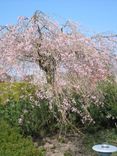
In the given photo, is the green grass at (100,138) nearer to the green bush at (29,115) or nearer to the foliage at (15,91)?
the green bush at (29,115)

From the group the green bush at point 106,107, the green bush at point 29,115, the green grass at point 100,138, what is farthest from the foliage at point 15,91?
the green grass at point 100,138

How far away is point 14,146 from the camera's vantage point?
5652mm

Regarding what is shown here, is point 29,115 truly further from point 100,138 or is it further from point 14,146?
point 14,146

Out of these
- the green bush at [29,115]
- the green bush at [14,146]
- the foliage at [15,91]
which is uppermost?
the foliage at [15,91]

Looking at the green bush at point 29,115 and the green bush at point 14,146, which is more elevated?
the green bush at point 29,115

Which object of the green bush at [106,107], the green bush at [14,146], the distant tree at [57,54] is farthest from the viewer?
the green bush at [106,107]

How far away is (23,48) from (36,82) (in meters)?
0.63

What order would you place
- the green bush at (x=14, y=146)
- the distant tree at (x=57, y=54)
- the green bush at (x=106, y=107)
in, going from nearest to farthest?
the green bush at (x=14, y=146), the distant tree at (x=57, y=54), the green bush at (x=106, y=107)

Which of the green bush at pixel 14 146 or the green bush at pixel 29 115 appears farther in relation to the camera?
the green bush at pixel 29 115

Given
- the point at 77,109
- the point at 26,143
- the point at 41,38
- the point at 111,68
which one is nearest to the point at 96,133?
the point at 77,109

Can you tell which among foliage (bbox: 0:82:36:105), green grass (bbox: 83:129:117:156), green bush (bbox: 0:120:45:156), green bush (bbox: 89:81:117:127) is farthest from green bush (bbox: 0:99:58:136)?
green bush (bbox: 0:120:45:156)

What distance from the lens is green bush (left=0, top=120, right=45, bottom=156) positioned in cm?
551

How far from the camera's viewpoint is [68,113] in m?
7.94

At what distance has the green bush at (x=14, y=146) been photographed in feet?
18.1
